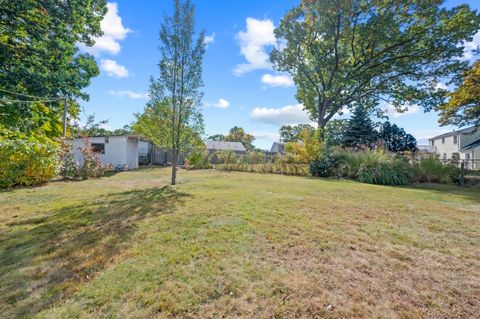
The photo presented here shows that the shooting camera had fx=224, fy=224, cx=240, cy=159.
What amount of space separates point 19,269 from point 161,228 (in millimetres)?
1597

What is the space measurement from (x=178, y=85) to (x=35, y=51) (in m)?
4.13

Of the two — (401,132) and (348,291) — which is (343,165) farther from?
(401,132)

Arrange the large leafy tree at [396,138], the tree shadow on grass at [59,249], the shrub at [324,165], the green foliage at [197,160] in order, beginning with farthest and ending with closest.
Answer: the large leafy tree at [396,138] < the green foliage at [197,160] < the shrub at [324,165] < the tree shadow on grass at [59,249]

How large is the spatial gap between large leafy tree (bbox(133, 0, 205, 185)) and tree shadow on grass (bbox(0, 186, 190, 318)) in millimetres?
3624

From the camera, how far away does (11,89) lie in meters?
7.06

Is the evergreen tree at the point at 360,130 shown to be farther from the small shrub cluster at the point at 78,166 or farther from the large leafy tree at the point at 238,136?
the large leafy tree at the point at 238,136

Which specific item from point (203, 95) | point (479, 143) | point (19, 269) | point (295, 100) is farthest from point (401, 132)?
point (19, 269)

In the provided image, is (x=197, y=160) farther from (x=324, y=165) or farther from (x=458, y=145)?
(x=458, y=145)

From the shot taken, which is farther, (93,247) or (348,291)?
(93,247)

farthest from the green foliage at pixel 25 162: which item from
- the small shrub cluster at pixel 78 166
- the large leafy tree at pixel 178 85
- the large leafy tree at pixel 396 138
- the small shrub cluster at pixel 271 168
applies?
the large leafy tree at pixel 396 138

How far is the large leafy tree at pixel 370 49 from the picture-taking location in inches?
542

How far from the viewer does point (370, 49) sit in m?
15.4

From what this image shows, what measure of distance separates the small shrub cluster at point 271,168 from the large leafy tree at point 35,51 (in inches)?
381

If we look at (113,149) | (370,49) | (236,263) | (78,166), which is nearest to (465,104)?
(370,49)
